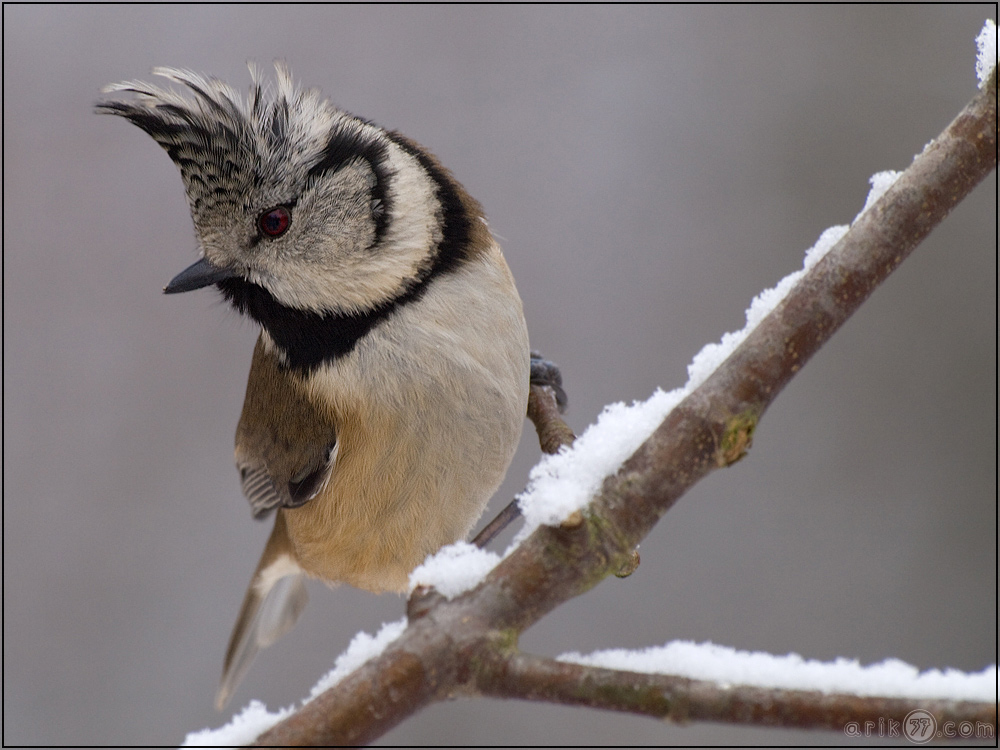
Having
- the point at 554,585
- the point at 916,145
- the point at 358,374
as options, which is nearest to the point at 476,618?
the point at 554,585

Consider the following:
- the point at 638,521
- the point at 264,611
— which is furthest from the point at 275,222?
the point at 264,611

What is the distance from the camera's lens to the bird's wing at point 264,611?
2.83 metres

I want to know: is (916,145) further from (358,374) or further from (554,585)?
(554,585)

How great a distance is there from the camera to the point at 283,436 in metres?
2.22

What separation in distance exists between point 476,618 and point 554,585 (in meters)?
0.11

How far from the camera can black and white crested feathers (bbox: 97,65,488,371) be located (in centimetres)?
187

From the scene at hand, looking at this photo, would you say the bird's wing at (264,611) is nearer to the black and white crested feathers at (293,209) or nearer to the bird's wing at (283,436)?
the bird's wing at (283,436)

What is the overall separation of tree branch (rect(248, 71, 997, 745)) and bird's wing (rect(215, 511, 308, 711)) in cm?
171

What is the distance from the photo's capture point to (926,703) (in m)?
0.91

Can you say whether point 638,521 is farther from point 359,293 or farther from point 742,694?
point 359,293

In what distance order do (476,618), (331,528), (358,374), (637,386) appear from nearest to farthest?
(476,618), (358,374), (331,528), (637,386)

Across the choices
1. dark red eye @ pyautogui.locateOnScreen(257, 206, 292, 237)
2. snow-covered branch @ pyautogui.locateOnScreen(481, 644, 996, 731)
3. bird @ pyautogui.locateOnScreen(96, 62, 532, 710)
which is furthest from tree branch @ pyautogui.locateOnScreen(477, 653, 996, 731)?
dark red eye @ pyautogui.locateOnScreen(257, 206, 292, 237)

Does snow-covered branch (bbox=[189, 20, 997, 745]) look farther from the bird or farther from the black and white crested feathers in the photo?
the black and white crested feathers

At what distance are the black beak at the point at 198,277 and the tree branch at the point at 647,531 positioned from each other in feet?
3.28
